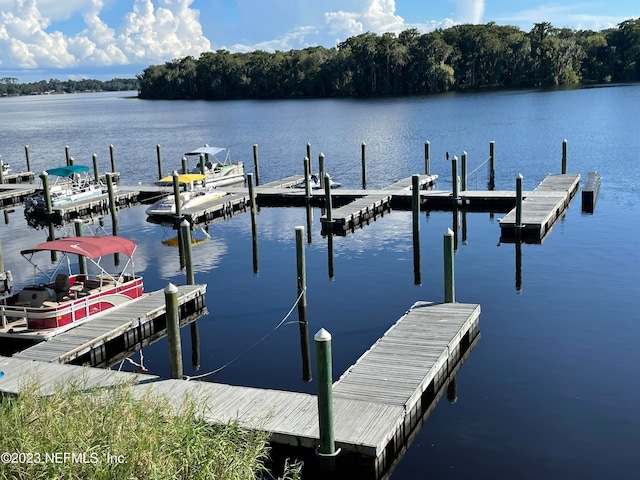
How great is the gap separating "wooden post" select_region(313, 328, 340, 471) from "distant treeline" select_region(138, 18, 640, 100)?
115m

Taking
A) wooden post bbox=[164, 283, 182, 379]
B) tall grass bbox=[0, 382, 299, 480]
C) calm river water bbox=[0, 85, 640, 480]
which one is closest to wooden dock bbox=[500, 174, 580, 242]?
calm river water bbox=[0, 85, 640, 480]

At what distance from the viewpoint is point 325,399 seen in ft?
34.1

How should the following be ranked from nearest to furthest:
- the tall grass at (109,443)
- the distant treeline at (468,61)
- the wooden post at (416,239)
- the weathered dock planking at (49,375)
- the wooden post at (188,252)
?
the tall grass at (109,443) → the weathered dock planking at (49,375) → the wooden post at (188,252) → the wooden post at (416,239) → the distant treeline at (468,61)

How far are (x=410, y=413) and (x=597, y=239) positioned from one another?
1555 cm

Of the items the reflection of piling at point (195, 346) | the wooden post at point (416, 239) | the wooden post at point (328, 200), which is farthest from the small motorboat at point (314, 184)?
the reflection of piling at point (195, 346)

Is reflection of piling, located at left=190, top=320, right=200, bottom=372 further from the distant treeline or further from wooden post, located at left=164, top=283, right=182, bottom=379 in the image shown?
the distant treeline

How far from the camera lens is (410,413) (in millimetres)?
12336

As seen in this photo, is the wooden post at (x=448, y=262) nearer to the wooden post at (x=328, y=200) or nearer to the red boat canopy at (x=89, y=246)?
the red boat canopy at (x=89, y=246)

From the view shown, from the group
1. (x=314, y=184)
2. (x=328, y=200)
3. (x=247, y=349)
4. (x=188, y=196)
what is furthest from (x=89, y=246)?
(x=314, y=184)

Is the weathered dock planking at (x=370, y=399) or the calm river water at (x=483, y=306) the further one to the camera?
the calm river water at (x=483, y=306)

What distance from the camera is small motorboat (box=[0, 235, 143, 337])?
16.4 metres

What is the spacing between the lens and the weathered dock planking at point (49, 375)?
42.4 ft

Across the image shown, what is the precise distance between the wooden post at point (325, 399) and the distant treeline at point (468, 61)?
115 metres

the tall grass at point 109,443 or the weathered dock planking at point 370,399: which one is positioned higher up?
the tall grass at point 109,443
